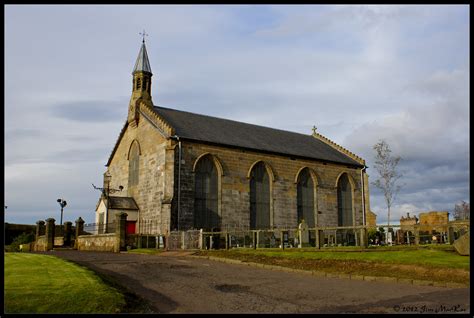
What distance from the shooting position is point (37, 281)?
1326 centimetres

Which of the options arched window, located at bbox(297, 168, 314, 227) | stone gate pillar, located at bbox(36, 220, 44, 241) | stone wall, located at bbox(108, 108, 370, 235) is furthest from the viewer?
arched window, located at bbox(297, 168, 314, 227)

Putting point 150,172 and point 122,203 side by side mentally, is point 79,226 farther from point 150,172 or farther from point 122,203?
point 150,172

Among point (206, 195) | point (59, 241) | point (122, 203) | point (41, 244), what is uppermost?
point (206, 195)

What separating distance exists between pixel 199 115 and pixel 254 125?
7.20m

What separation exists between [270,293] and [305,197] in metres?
31.1

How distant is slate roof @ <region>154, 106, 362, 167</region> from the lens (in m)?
39.2

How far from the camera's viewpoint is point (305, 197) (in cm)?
4416

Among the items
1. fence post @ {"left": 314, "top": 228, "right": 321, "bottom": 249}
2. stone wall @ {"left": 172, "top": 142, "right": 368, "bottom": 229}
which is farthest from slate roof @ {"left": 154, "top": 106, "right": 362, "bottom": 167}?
fence post @ {"left": 314, "top": 228, "right": 321, "bottom": 249}

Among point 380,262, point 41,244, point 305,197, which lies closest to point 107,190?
point 41,244

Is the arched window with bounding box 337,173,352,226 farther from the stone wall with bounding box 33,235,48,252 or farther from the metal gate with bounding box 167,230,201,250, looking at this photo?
the stone wall with bounding box 33,235,48,252

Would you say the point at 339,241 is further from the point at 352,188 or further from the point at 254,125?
the point at 254,125

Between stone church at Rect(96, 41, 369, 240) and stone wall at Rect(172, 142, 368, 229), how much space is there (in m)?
0.08
